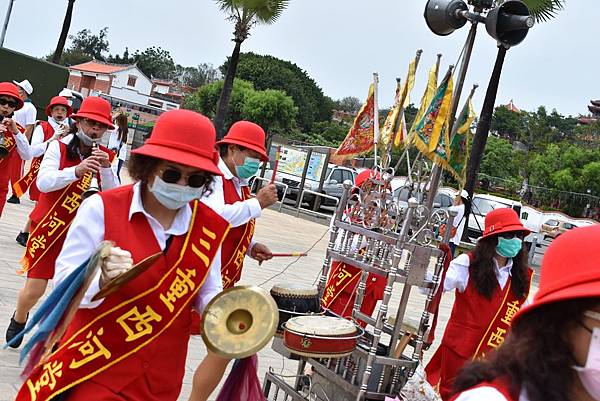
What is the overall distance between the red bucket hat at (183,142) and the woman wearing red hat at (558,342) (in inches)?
61.7

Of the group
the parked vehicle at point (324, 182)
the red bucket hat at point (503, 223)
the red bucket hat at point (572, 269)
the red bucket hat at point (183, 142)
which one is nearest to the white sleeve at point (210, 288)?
the red bucket hat at point (183, 142)

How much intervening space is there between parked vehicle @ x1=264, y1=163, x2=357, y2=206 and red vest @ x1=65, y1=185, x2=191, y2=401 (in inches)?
821

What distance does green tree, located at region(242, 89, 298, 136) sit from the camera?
46.8 metres

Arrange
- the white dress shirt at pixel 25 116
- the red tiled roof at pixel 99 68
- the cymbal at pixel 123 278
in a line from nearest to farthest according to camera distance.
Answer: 1. the cymbal at pixel 123 278
2. the white dress shirt at pixel 25 116
3. the red tiled roof at pixel 99 68

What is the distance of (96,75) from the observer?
254 feet

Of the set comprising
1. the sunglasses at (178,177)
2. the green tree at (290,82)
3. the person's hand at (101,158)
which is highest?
the green tree at (290,82)

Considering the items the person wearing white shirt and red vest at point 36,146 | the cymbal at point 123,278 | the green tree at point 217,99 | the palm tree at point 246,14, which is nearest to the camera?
the cymbal at point 123,278

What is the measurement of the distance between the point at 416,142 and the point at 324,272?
3.71 ft

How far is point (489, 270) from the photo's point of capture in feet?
17.7

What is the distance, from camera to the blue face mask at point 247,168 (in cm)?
505

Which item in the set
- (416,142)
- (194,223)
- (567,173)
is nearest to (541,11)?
(416,142)

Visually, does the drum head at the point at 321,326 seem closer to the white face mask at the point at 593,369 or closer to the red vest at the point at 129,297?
the red vest at the point at 129,297

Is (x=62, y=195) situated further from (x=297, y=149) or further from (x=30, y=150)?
(x=297, y=149)

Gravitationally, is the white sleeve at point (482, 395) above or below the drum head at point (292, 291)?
above
